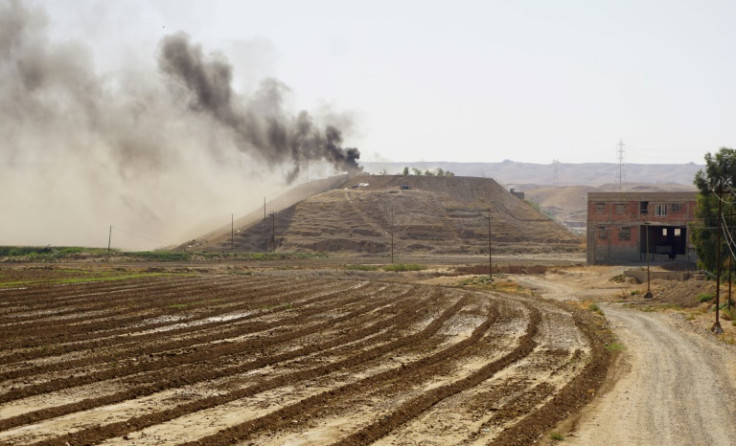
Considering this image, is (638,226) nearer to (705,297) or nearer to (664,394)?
(705,297)

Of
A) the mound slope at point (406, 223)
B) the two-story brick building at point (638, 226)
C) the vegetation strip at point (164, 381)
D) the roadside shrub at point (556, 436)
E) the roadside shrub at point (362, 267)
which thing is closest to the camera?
the roadside shrub at point (556, 436)

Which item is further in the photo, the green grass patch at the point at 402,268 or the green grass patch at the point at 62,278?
A: the green grass patch at the point at 402,268

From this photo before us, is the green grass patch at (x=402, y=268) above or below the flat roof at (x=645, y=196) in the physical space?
below

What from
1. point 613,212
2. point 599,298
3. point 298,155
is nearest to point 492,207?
point 298,155

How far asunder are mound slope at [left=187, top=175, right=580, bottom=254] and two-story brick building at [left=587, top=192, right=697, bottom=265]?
34875 mm

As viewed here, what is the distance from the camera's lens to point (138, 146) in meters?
140

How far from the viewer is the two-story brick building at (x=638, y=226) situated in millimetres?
81938

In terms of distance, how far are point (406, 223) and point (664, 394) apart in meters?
110

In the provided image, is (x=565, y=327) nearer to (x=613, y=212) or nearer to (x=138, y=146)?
(x=613, y=212)

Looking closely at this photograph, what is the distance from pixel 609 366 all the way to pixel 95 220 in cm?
12039

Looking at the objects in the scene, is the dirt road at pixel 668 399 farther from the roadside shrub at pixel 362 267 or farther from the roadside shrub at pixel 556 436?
the roadside shrub at pixel 362 267

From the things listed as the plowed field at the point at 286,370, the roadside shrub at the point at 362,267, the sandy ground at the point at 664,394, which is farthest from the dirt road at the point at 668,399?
the roadside shrub at the point at 362,267

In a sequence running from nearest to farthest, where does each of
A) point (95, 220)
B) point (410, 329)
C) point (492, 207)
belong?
point (410, 329) → point (95, 220) → point (492, 207)

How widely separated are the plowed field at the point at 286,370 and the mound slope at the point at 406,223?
236 feet
